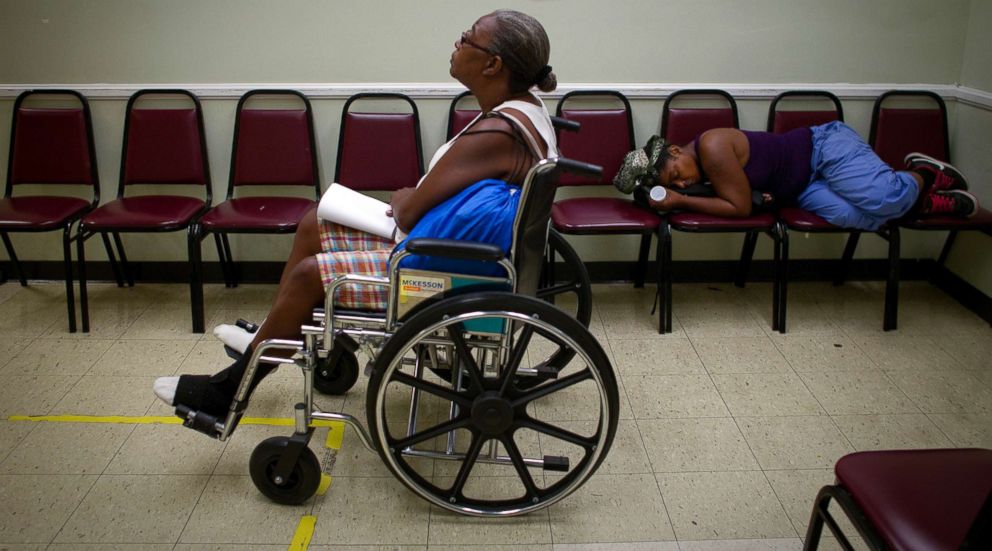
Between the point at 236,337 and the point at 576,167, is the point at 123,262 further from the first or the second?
the point at 576,167

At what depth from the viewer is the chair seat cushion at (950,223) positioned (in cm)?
307

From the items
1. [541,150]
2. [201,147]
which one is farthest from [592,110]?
[201,147]

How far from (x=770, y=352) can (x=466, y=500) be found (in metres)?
1.49

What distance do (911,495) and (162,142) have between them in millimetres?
3004

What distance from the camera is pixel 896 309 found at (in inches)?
125

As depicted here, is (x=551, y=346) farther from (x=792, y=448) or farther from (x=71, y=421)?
(x=71, y=421)

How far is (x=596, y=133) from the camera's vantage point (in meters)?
3.32

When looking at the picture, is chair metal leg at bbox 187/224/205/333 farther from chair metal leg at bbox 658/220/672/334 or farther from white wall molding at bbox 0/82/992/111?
chair metal leg at bbox 658/220/672/334

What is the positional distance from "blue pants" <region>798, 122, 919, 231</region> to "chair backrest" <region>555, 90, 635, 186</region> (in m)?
0.76

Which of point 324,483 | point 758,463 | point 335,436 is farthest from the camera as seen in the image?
point 335,436

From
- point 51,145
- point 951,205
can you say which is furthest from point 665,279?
point 51,145

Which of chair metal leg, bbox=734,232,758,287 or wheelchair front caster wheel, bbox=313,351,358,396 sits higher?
chair metal leg, bbox=734,232,758,287

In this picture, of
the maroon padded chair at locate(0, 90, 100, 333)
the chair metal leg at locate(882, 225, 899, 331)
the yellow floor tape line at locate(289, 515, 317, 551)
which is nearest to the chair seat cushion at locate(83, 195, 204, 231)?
the maroon padded chair at locate(0, 90, 100, 333)

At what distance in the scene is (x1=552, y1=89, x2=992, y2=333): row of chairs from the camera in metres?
3.07
